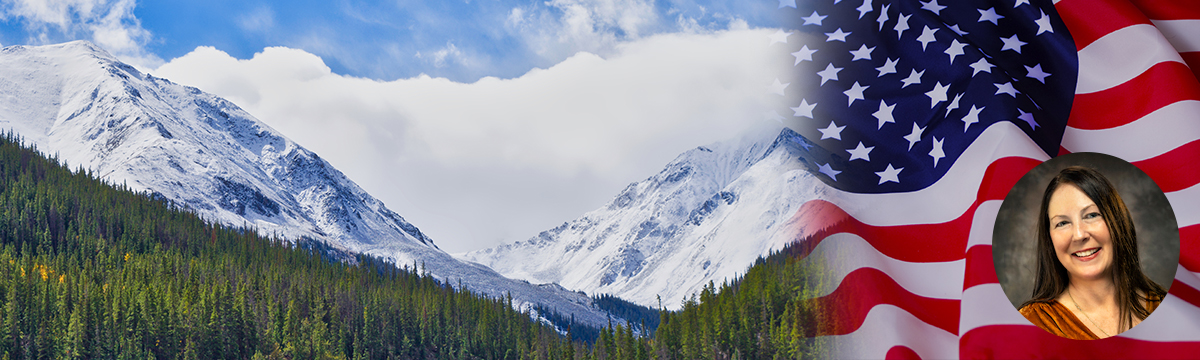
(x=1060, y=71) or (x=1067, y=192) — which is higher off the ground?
(x=1060, y=71)

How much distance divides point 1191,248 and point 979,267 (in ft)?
8.48

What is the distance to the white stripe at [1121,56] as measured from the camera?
1028 cm

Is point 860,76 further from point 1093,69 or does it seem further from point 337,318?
point 337,318

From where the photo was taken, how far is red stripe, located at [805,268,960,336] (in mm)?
9609

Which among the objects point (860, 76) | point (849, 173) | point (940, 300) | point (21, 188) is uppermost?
point (21, 188)

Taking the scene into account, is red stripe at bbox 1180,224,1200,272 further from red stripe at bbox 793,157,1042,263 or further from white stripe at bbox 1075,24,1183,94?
white stripe at bbox 1075,24,1183,94

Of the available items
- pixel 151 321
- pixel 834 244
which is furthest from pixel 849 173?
pixel 151 321

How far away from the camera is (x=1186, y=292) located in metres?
8.83

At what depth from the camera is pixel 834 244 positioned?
10023 mm

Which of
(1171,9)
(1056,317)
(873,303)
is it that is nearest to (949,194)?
(873,303)

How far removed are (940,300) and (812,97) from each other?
357 cm

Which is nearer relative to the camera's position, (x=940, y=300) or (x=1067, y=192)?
(x=1067, y=192)

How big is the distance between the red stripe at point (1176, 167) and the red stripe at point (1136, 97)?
1.98ft

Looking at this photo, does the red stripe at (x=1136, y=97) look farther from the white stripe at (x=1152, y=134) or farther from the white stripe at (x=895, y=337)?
the white stripe at (x=895, y=337)
